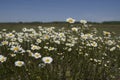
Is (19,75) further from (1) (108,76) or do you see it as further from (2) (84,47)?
(2) (84,47)

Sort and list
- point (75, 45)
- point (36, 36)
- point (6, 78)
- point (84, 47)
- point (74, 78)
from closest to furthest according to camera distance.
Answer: point (74, 78) < point (6, 78) < point (84, 47) < point (75, 45) < point (36, 36)

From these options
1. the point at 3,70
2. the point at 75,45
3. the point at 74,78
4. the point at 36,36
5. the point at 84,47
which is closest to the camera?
the point at 74,78

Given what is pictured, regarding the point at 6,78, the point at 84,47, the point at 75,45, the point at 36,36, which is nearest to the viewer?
the point at 6,78

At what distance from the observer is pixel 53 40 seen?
354 inches

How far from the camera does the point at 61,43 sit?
8.89 meters

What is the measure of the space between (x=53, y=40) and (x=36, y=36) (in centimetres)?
61

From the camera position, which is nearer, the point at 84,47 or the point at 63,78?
the point at 63,78

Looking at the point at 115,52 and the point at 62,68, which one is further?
the point at 115,52

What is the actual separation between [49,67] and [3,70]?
4.38 ft

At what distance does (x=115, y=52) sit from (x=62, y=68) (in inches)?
185

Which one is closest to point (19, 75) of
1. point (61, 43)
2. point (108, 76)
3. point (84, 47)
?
point (108, 76)

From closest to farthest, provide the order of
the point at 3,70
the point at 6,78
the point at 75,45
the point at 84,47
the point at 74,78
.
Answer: the point at 74,78, the point at 6,78, the point at 3,70, the point at 84,47, the point at 75,45

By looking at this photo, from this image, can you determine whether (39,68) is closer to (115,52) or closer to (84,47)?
(84,47)

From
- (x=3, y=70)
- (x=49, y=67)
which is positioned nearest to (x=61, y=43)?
(x=3, y=70)
